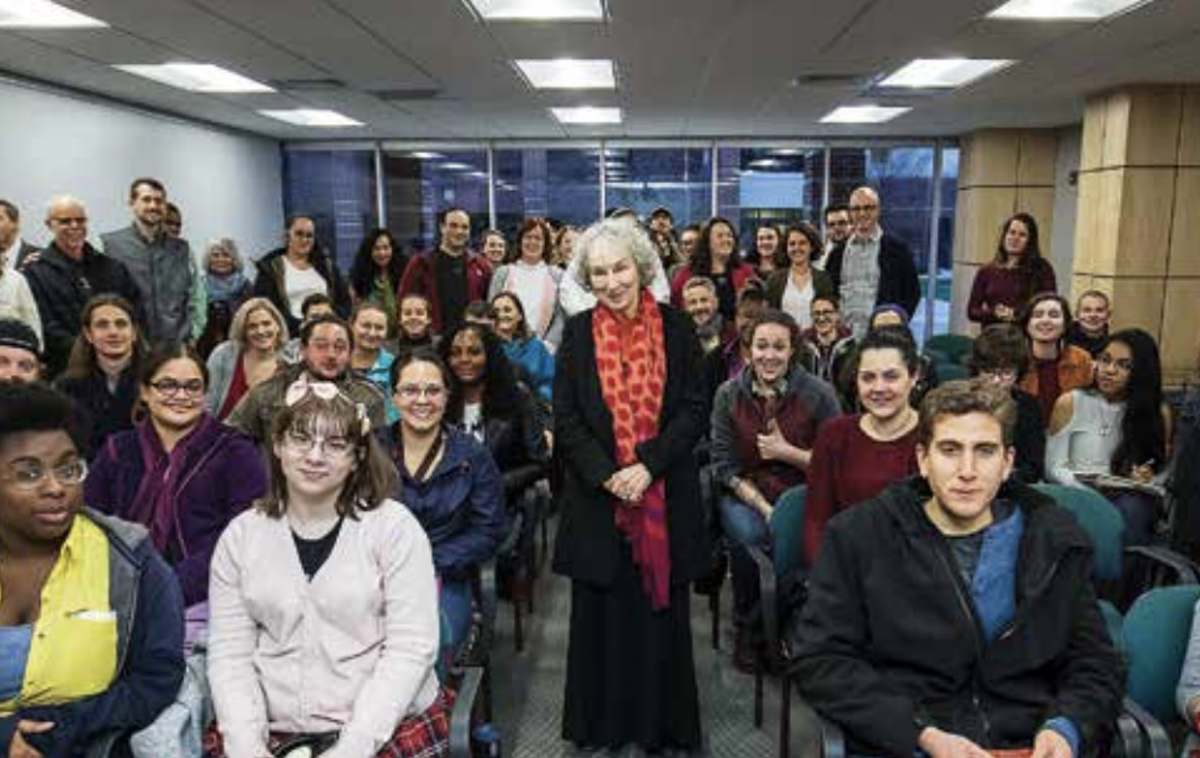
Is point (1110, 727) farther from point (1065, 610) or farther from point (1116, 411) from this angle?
point (1116, 411)

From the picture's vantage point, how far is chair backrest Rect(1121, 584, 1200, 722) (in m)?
2.06

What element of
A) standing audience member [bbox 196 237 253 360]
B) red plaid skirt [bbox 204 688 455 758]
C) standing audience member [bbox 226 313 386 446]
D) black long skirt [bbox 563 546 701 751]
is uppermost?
standing audience member [bbox 196 237 253 360]

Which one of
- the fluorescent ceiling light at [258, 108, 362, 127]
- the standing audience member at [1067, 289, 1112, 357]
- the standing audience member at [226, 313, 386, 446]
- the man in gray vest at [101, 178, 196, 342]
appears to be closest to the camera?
the standing audience member at [226, 313, 386, 446]

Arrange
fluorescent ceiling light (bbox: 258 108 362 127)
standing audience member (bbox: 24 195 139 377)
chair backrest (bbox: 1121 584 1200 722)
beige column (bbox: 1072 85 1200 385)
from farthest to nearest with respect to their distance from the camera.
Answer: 1. fluorescent ceiling light (bbox: 258 108 362 127)
2. beige column (bbox: 1072 85 1200 385)
3. standing audience member (bbox: 24 195 139 377)
4. chair backrest (bbox: 1121 584 1200 722)

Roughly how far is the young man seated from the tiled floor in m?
1.07

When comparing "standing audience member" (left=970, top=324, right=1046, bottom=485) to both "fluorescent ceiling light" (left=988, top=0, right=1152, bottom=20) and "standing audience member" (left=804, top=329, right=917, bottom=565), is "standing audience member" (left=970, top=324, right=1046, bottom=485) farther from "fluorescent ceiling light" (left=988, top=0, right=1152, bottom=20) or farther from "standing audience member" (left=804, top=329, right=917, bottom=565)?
"fluorescent ceiling light" (left=988, top=0, right=1152, bottom=20)

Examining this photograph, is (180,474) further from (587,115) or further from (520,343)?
(587,115)

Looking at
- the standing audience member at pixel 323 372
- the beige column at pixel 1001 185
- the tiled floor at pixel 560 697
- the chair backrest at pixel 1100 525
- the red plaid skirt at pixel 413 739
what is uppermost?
the beige column at pixel 1001 185

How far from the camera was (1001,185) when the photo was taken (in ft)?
32.3

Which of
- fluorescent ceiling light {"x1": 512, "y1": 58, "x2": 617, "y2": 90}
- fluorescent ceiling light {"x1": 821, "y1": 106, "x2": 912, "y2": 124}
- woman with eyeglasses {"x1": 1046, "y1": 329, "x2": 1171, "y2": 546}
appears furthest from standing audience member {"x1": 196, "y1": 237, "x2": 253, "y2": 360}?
fluorescent ceiling light {"x1": 821, "y1": 106, "x2": 912, "y2": 124}

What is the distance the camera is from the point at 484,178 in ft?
37.2

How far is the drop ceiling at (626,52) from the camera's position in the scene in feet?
14.4

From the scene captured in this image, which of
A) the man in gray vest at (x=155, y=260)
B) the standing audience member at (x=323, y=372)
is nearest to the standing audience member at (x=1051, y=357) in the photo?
the standing audience member at (x=323, y=372)

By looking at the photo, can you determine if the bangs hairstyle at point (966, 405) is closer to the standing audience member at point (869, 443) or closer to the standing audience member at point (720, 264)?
the standing audience member at point (869, 443)
